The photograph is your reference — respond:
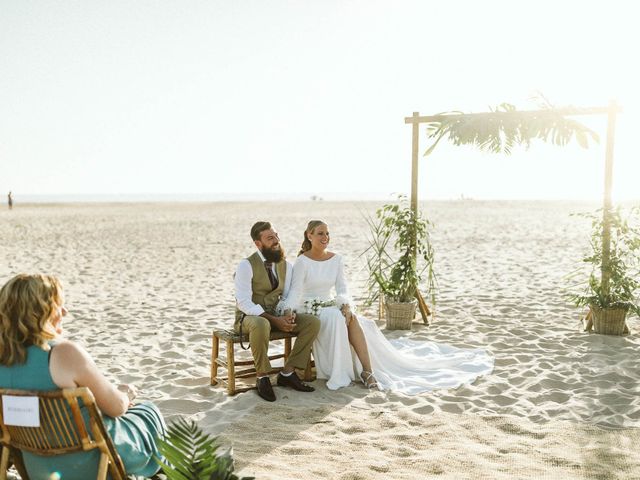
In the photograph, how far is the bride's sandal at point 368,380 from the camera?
467 centimetres

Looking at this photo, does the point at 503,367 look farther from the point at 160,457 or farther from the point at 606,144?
the point at 160,457

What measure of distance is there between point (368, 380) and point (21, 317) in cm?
295

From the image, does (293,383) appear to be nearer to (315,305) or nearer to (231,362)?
(231,362)

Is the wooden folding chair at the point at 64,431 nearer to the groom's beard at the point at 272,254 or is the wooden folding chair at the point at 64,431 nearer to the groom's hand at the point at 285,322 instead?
the groom's hand at the point at 285,322

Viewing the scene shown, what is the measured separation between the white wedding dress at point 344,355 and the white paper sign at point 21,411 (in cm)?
259

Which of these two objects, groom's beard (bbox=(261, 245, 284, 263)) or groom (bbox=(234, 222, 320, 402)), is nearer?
groom (bbox=(234, 222, 320, 402))

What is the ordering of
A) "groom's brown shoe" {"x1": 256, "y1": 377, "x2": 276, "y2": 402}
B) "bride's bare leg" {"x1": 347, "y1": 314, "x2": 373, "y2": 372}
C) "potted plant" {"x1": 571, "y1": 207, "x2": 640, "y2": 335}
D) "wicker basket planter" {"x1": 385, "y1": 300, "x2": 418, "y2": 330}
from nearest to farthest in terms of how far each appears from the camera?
"groom's brown shoe" {"x1": 256, "y1": 377, "x2": 276, "y2": 402} → "bride's bare leg" {"x1": 347, "y1": 314, "x2": 373, "y2": 372} → "potted plant" {"x1": 571, "y1": 207, "x2": 640, "y2": 335} → "wicker basket planter" {"x1": 385, "y1": 300, "x2": 418, "y2": 330}

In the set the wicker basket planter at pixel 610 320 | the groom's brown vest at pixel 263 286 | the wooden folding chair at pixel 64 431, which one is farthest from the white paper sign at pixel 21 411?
the wicker basket planter at pixel 610 320

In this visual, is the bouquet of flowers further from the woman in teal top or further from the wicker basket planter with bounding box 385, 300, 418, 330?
the woman in teal top

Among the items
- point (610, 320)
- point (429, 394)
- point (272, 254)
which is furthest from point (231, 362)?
point (610, 320)

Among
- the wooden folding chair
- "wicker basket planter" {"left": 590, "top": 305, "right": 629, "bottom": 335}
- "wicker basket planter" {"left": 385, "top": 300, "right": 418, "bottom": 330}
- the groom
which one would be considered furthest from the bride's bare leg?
"wicker basket planter" {"left": 590, "top": 305, "right": 629, "bottom": 335}

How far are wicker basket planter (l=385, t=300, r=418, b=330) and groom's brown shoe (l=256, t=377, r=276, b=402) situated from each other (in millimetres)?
2547

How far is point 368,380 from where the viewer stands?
4688 mm

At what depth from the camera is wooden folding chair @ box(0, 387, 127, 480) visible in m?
2.25
